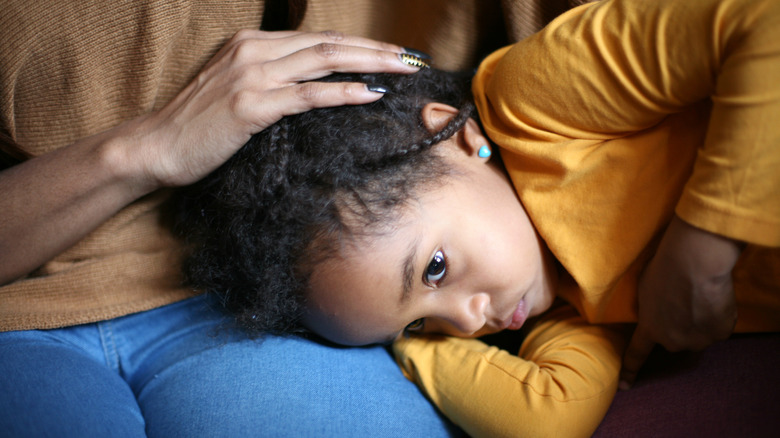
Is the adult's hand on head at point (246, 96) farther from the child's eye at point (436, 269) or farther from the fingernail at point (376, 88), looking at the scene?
the child's eye at point (436, 269)

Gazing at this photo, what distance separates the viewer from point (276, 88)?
2.89ft

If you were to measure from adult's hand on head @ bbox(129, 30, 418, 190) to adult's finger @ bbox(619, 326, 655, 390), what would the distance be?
0.58 metres

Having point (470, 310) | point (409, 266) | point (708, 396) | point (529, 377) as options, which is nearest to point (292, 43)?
point (409, 266)

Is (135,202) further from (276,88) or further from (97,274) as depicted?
(276,88)

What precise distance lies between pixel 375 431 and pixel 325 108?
→ 0.53 metres

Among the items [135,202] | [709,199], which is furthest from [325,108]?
[709,199]

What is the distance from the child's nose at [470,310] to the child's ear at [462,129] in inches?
9.6

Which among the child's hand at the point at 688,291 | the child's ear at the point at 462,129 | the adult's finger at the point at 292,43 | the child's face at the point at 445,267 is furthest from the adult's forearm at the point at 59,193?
the child's hand at the point at 688,291

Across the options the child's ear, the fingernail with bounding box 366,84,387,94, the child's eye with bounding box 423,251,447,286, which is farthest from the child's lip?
the fingernail with bounding box 366,84,387,94

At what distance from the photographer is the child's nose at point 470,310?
92 cm

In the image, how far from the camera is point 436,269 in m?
0.89

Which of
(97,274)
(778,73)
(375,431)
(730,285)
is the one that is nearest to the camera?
(778,73)

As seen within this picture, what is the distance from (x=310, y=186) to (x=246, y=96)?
0.60 feet

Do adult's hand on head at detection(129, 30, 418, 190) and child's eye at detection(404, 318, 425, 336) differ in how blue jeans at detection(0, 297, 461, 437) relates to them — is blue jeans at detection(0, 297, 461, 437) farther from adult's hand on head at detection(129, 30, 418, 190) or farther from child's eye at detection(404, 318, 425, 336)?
adult's hand on head at detection(129, 30, 418, 190)
